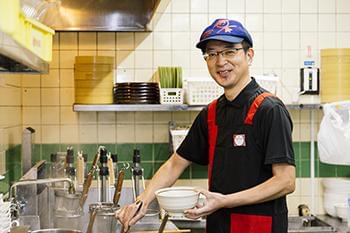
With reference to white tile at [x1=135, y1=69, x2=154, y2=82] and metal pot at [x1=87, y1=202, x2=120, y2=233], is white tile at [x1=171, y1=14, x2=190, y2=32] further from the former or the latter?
metal pot at [x1=87, y1=202, x2=120, y2=233]

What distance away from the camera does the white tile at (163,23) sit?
3779mm

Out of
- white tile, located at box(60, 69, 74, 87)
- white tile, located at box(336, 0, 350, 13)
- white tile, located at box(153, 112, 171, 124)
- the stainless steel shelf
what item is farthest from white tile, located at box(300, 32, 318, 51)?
white tile, located at box(60, 69, 74, 87)

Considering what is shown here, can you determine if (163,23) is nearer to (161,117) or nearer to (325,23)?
(161,117)

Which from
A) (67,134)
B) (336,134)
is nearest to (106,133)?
(67,134)

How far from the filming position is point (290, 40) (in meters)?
3.84

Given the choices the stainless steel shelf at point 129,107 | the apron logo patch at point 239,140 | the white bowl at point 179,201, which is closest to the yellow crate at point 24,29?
the white bowl at point 179,201

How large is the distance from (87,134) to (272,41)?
146cm

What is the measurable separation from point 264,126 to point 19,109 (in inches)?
77.5

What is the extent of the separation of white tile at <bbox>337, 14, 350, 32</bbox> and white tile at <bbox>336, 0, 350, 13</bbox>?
36 mm

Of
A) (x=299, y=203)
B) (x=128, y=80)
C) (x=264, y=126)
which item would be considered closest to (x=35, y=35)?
(x=264, y=126)

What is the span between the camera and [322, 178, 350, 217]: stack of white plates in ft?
12.1

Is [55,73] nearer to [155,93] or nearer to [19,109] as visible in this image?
[19,109]

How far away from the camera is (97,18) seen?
11.9 ft

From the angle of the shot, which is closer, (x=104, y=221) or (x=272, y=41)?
(x=104, y=221)
